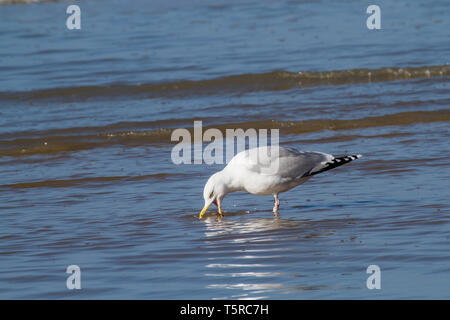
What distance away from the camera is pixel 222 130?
11047mm

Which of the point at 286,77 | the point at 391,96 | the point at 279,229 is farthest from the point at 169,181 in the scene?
the point at 286,77

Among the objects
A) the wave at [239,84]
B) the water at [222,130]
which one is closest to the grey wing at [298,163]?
the water at [222,130]

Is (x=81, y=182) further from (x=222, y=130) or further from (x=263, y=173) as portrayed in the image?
(x=222, y=130)

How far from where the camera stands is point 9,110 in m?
13.4

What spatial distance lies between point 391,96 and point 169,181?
5.39 m

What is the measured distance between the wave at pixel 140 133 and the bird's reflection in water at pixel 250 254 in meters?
3.89

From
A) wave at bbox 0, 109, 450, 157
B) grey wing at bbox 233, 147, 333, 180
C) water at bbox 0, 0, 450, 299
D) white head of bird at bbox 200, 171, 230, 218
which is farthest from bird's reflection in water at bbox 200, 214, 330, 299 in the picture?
wave at bbox 0, 109, 450, 157

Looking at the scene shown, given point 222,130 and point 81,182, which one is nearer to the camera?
point 81,182

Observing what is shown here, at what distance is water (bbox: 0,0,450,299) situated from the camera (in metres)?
5.34

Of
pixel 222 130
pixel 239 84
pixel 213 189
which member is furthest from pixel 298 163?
pixel 239 84

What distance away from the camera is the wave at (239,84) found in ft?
45.8

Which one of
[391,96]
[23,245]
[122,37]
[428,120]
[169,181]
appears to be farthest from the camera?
[122,37]

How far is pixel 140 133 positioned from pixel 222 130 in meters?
1.09
